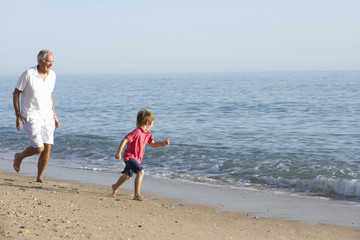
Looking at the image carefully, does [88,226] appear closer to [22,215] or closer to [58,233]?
[58,233]

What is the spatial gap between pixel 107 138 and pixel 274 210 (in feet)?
25.8

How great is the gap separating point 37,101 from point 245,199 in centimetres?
314

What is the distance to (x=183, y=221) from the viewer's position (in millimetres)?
5066

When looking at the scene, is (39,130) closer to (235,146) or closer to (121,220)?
(121,220)

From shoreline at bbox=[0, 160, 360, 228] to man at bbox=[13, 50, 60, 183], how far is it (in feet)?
4.62

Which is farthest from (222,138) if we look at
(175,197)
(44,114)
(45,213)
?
(45,213)

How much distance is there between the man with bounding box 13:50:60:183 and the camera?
6078 mm

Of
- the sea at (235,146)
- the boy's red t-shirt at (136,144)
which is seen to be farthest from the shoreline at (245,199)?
the boy's red t-shirt at (136,144)

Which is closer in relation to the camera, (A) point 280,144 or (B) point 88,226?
(B) point 88,226

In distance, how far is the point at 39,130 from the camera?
622 centimetres

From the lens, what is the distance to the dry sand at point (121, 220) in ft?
13.7

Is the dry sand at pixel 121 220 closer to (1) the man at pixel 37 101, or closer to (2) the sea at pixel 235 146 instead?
(1) the man at pixel 37 101

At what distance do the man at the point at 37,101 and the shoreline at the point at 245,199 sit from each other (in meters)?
1.41

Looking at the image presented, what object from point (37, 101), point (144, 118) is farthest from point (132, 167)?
point (37, 101)
